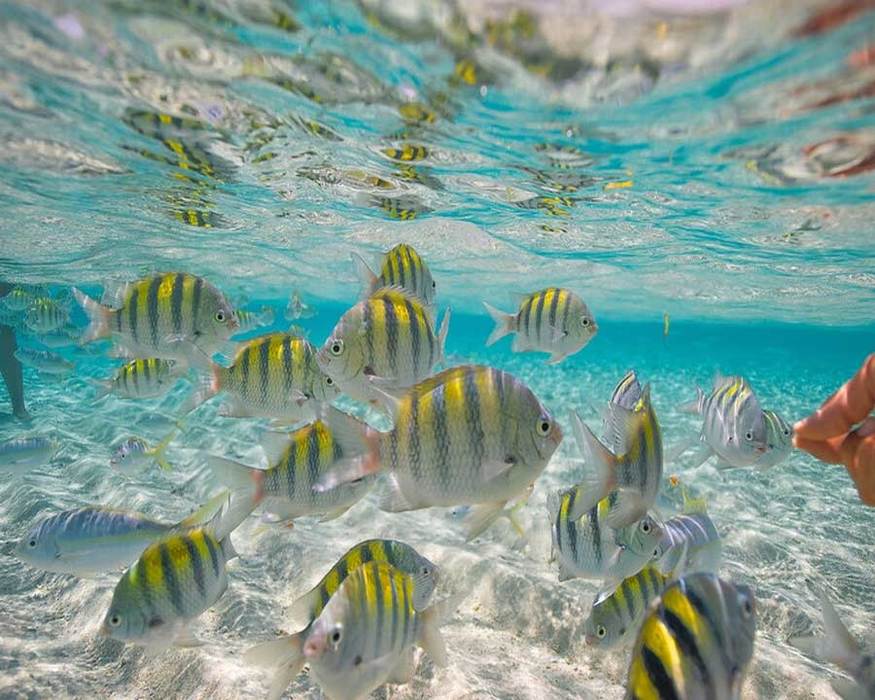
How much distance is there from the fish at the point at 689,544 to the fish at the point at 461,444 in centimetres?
202

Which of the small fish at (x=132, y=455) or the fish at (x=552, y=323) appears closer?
the fish at (x=552, y=323)

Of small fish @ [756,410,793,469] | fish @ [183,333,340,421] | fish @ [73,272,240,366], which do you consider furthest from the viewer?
small fish @ [756,410,793,469]

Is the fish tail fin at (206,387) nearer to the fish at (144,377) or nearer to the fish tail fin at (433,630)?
the fish tail fin at (433,630)

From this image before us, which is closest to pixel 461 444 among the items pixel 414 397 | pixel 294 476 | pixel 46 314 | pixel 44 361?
pixel 414 397

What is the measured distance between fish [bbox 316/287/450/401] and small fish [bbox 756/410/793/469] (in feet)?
11.1

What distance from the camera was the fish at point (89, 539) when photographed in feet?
13.8

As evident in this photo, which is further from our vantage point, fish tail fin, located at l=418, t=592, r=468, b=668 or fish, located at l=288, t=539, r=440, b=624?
fish, located at l=288, t=539, r=440, b=624

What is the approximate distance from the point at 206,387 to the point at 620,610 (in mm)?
3346

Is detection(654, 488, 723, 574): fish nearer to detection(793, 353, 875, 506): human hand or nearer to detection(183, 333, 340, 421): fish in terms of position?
detection(793, 353, 875, 506): human hand

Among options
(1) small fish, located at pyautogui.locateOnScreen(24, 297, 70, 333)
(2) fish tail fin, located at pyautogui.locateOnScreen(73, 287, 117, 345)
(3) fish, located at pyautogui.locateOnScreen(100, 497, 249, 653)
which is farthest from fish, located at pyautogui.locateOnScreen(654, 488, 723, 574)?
(1) small fish, located at pyautogui.locateOnScreen(24, 297, 70, 333)

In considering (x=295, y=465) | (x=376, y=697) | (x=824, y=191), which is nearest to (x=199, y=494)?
(x=376, y=697)

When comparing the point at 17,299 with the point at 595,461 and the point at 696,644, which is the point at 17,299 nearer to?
the point at 595,461

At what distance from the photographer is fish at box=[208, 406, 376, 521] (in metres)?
3.27

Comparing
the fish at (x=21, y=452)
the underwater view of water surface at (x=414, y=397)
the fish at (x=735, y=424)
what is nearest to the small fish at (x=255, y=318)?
the underwater view of water surface at (x=414, y=397)
